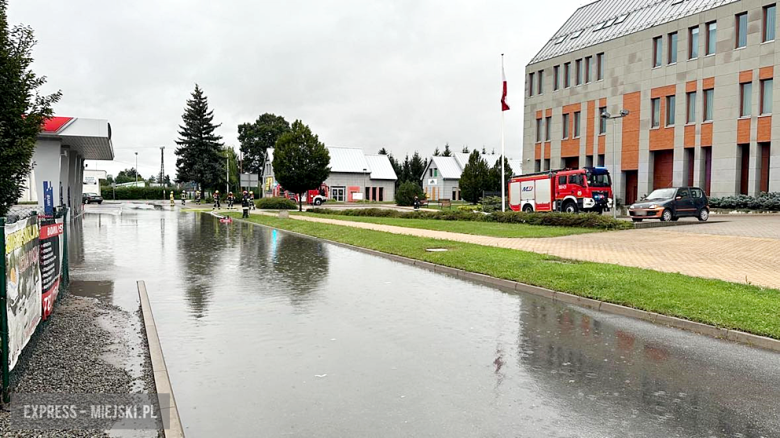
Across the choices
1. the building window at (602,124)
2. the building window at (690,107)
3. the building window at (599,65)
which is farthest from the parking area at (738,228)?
the building window at (599,65)

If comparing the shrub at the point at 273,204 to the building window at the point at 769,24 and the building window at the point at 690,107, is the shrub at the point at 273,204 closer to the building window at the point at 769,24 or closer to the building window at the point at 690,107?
the building window at the point at 690,107

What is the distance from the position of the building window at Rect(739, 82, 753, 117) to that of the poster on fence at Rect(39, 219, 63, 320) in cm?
3868

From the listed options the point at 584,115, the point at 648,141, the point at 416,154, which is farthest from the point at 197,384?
the point at 416,154

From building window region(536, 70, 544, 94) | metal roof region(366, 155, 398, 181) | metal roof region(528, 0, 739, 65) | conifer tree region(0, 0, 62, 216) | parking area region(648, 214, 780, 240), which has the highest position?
metal roof region(528, 0, 739, 65)

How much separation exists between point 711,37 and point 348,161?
2127 inches

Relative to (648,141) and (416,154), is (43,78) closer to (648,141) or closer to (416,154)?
(648,141)

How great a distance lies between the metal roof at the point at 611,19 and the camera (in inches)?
1634

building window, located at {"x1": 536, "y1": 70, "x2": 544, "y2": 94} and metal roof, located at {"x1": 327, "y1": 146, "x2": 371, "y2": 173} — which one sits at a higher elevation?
building window, located at {"x1": 536, "y1": 70, "x2": 544, "y2": 94}

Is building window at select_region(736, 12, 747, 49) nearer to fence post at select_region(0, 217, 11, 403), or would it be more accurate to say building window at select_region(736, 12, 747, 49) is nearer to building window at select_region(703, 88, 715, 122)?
building window at select_region(703, 88, 715, 122)

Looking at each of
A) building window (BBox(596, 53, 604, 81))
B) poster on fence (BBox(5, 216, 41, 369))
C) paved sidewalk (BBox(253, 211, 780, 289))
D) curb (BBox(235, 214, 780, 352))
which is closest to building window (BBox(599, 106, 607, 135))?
building window (BBox(596, 53, 604, 81))

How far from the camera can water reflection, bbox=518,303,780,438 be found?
487 cm

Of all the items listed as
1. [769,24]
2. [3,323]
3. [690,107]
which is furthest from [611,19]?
[3,323]

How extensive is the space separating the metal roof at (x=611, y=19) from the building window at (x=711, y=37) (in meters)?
1.12

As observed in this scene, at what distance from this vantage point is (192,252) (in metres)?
17.8
